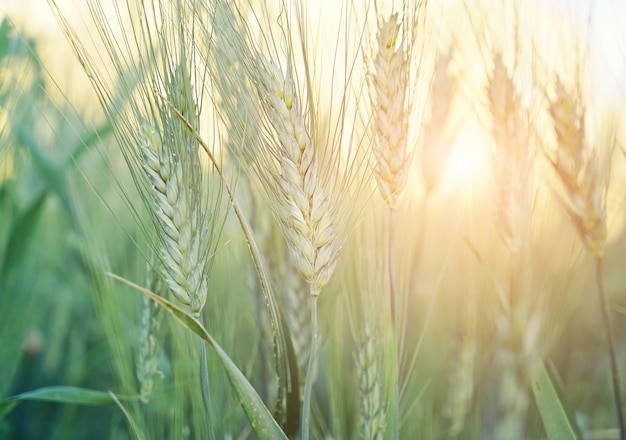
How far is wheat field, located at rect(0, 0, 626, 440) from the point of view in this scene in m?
0.44

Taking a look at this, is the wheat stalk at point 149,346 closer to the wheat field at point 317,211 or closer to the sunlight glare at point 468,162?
the wheat field at point 317,211

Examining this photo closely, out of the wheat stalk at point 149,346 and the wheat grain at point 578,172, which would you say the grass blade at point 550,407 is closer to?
the wheat grain at point 578,172

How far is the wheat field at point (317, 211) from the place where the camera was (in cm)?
44

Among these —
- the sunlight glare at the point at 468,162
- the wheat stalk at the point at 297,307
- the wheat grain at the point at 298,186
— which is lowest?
the wheat stalk at the point at 297,307

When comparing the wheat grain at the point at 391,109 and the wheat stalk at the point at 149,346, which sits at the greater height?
the wheat grain at the point at 391,109

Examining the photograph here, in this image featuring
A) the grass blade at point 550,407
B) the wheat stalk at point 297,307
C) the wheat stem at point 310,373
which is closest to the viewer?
the wheat stem at point 310,373

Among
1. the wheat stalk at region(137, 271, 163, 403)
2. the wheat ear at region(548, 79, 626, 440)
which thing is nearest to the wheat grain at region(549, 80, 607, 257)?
the wheat ear at region(548, 79, 626, 440)

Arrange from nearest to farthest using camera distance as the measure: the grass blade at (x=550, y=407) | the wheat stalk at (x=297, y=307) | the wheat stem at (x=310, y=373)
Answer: the wheat stem at (x=310, y=373), the grass blade at (x=550, y=407), the wheat stalk at (x=297, y=307)

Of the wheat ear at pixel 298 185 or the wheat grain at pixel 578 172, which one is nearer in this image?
the wheat ear at pixel 298 185

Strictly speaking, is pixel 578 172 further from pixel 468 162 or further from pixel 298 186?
pixel 298 186

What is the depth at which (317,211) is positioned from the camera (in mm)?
438

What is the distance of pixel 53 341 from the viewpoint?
3.75ft

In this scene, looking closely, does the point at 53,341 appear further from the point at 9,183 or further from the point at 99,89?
the point at 99,89

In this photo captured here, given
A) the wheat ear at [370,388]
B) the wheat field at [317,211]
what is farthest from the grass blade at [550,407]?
the wheat ear at [370,388]
